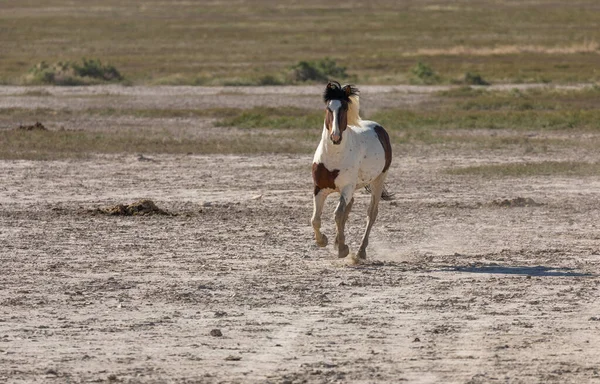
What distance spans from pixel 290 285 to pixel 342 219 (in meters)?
1.45

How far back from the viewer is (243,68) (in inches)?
2095

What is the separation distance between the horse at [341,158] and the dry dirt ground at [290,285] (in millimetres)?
417

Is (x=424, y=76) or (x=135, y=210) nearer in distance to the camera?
(x=135, y=210)

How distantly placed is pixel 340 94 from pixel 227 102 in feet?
78.9

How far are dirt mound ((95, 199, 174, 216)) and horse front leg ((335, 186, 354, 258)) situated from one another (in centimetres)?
392

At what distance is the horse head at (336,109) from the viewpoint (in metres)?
12.4

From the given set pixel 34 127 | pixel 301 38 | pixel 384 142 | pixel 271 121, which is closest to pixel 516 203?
pixel 384 142

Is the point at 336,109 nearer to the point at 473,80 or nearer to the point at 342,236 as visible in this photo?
the point at 342,236

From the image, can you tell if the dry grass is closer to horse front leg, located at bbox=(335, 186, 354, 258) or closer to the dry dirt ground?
the dry dirt ground

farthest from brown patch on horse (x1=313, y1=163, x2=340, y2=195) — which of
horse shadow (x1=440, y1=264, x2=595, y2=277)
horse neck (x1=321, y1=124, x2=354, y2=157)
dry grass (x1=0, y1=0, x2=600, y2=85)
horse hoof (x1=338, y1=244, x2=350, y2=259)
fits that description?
dry grass (x1=0, y1=0, x2=600, y2=85)

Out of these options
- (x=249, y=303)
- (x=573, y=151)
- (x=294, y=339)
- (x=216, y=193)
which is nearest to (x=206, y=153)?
(x=216, y=193)

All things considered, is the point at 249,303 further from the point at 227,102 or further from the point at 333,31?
the point at 333,31

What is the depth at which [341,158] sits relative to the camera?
12.7 meters

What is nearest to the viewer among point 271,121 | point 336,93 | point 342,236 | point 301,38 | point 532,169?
point 336,93
